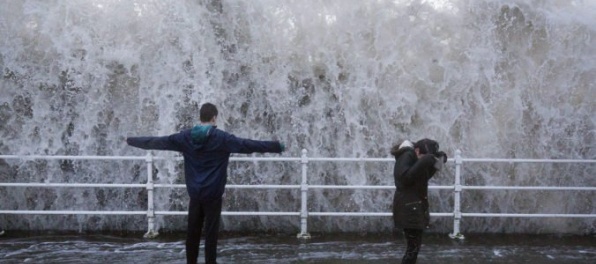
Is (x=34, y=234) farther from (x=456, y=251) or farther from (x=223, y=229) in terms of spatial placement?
(x=456, y=251)

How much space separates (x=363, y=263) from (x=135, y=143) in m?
3.09

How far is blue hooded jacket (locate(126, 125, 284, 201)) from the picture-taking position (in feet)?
19.6

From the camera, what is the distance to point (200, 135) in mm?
5945

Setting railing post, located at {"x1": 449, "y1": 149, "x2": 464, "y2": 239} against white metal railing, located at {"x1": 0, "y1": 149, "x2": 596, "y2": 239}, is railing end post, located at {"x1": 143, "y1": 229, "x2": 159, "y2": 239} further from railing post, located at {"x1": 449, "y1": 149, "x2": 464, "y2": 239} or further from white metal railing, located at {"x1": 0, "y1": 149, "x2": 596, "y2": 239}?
railing post, located at {"x1": 449, "y1": 149, "x2": 464, "y2": 239}

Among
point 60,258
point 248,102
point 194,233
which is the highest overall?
point 248,102

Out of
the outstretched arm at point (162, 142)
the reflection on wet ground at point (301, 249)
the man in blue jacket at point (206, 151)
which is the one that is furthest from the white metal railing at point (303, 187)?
the outstretched arm at point (162, 142)

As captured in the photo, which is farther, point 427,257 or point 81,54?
point 81,54

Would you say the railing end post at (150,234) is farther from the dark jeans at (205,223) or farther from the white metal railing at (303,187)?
the dark jeans at (205,223)

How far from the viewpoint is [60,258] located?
7.71 meters

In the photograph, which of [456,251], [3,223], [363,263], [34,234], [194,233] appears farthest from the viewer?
[3,223]

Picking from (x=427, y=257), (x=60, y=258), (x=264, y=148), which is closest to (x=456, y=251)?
(x=427, y=257)

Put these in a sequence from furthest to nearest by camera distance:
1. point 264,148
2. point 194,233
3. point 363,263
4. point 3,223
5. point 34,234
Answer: point 3,223 < point 34,234 < point 363,263 < point 194,233 < point 264,148

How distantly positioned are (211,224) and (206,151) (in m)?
0.74

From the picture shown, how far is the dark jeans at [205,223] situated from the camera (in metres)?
6.12
